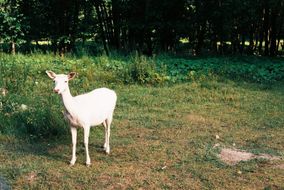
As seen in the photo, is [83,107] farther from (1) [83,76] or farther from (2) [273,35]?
(2) [273,35]

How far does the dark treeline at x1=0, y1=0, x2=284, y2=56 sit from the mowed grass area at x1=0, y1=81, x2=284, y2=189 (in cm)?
684

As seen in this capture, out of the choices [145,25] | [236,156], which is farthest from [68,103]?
[145,25]

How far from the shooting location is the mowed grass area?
5.26 meters

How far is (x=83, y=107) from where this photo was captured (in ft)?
18.2

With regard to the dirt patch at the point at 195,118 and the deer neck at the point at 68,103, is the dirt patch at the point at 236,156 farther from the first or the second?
the deer neck at the point at 68,103

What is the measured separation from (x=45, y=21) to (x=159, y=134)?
37.9ft

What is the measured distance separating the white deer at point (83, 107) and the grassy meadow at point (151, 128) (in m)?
0.51

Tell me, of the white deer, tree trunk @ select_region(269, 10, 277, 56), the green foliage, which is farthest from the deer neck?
tree trunk @ select_region(269, 10, 277, 56)

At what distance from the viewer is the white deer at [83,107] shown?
5383mm

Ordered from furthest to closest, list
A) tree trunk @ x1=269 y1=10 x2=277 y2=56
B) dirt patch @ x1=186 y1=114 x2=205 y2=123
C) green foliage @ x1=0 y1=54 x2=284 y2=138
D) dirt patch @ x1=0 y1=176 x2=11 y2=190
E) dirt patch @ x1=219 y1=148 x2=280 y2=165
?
tree trunk @ x1=269 y1=10 x2=277 y2=56 → dirt patch @ x1=186 y1=114 x2=205 y2=123 → green foliage @ x1=0 y1=54 x2=284 y2=138 → dirt patch @ x1=219 y1=148 x2=280 y2=165 → dirt patch @ x1=0 y1=176 x2=11 y2=190

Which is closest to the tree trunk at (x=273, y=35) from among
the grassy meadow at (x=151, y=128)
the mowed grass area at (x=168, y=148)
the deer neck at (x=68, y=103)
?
the grassy meadow at (x=151, y=128)

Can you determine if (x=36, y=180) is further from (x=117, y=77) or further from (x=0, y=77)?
(x=117, y=77)

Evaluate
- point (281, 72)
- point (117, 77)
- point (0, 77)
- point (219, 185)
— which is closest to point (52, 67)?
point (117, 77)

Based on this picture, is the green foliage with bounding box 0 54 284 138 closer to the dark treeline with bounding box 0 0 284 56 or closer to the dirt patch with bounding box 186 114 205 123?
the dirt patch with bounding box 186 114 205 123
